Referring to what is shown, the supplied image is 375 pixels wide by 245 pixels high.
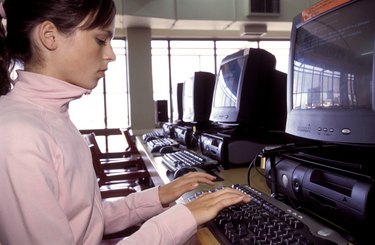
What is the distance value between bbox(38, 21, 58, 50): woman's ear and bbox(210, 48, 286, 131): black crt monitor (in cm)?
95

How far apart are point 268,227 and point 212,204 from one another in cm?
15

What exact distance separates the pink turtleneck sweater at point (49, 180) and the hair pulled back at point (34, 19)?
68 millimetres

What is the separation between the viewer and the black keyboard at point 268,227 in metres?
0.64

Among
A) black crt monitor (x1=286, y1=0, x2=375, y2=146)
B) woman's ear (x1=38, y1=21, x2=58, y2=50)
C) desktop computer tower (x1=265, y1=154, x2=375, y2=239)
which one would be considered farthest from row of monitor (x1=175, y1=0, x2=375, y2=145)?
woman's ear (x1=38, y1=21, x2=58, y2=50)

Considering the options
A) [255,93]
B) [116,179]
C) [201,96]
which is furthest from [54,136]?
[201,96]

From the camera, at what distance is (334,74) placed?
2.93ft

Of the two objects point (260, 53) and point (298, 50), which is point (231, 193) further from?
point (260, 53)

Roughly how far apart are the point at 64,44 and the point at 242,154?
94 centimetres

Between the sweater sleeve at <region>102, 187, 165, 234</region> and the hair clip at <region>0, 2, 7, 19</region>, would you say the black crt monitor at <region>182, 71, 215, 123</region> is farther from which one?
the hair clip at <region>0, 2, 7, 19</region>

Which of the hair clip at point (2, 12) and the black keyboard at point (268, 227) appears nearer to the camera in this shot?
the black keyboard at point (268, 227)

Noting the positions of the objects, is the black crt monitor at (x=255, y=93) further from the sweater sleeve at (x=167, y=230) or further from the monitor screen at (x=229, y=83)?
the sweater sleeve at (x=167, y=230)

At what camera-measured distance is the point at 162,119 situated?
5023 mm

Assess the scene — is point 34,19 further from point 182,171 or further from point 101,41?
point 182,171

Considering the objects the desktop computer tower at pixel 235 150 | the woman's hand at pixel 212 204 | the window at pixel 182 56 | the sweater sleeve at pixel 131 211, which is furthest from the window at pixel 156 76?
the woman's hand at pixel 212 204
